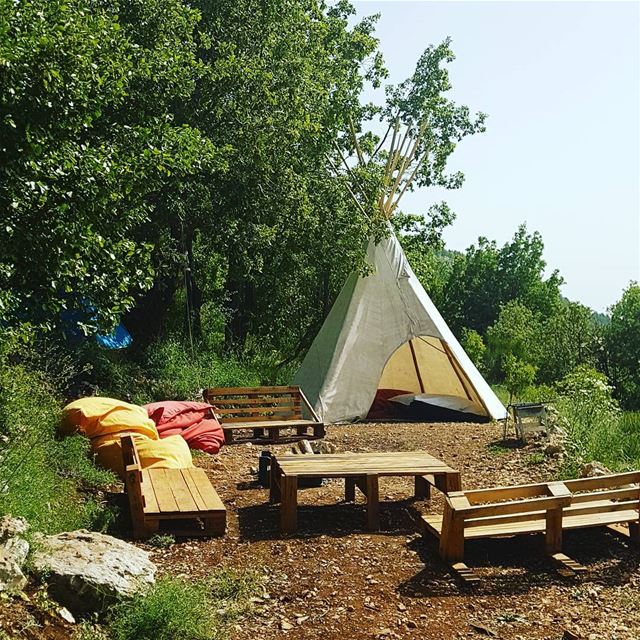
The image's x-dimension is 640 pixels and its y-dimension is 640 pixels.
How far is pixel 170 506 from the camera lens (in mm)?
5762

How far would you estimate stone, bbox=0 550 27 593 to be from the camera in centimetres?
388

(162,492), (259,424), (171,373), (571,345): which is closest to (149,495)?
(162,492)

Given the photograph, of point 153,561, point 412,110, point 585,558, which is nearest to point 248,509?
point 153,561

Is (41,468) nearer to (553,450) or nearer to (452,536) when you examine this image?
(452,536)

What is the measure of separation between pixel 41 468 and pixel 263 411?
17.1 ft

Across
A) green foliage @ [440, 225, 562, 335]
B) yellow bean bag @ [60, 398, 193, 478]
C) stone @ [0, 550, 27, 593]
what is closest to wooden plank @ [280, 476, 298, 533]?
yellow bean bag @ [60, 398, 193, 478]

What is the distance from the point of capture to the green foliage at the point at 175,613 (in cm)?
392

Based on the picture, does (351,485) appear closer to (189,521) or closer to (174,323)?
(189,521)

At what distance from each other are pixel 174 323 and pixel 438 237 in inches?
357

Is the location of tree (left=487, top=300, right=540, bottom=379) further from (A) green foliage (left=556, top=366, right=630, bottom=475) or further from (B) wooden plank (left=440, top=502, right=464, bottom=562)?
(B) wooden plank (left=440, top=502, right=464, bottom=562)

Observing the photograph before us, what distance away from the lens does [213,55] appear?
1322 centimetres

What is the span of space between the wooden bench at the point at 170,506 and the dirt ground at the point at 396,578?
173mm

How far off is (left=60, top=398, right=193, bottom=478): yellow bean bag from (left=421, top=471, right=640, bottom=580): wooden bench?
2.82m

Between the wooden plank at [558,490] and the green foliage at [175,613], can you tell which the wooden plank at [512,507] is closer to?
the wooden plank at [558,490]
